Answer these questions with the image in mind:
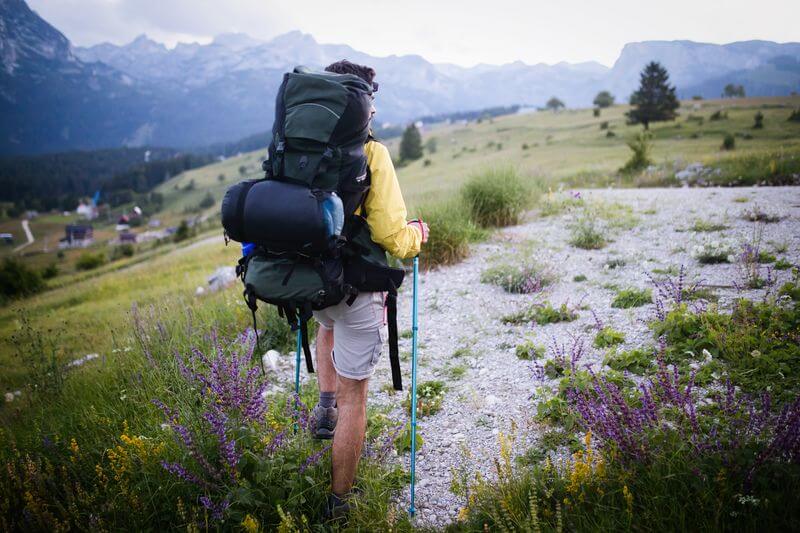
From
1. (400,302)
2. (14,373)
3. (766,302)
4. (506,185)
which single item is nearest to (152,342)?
(400,302)

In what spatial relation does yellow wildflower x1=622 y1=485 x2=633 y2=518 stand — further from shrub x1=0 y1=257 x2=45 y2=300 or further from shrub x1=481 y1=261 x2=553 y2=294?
shrub x1=0 y1=257 x2=45 y2=300

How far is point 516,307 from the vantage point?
6668mm

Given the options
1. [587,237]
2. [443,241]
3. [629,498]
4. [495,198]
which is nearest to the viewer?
[629,498]

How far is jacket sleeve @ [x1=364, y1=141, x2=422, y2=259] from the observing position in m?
3.09

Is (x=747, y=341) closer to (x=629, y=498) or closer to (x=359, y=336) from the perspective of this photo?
(x=629, y=498)

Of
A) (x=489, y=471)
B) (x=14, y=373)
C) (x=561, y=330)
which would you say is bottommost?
(x=14, y=373)

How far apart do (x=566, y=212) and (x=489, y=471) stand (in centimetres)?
995

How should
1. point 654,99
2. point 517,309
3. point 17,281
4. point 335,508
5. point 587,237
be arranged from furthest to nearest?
point 654,99 < point 17,281 < point 587,237 < point 517,309 < point 335,508

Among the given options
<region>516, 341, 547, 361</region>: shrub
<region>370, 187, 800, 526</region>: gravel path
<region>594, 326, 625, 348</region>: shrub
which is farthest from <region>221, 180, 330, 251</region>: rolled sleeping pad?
<region>594, 326, 625, 348</region>: shrub

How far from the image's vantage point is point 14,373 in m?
9.19

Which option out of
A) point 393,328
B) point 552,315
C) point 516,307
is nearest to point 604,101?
point 516,307

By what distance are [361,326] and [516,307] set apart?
4064mm

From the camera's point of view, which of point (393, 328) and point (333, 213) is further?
point (393, 328)

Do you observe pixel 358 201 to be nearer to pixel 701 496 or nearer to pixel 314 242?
pixel 314 242
